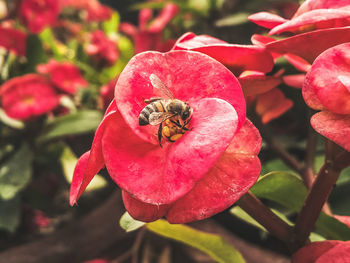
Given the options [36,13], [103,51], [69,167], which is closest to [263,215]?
[69,167]

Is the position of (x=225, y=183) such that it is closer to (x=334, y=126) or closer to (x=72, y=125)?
(x=334, y=126)

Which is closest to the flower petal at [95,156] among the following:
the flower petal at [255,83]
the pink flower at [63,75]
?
the flower petal at [255,83]

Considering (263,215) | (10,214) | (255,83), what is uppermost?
(255,83)

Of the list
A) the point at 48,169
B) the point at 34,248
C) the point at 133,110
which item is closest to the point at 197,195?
the point at 133,110

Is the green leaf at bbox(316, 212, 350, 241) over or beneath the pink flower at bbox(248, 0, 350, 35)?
beneath

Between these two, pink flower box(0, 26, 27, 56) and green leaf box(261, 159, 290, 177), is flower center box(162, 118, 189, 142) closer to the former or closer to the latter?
green leaf box(261, 159, 290, 177)

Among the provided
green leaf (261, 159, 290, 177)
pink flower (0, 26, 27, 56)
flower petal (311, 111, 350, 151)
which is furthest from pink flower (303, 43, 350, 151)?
pink flower (0, 26, 27, 56)

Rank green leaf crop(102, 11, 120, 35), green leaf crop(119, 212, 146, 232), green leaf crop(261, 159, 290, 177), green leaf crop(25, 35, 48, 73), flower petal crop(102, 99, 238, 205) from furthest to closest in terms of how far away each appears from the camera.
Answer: green leaf crop(102, 11, 120, 35), green leaf crop(25, 35, 48, 73), green leaf crop(261, 159, 290, 177), green leaf crop(119, 212, 146, 232), flower petal crop(102, 99, 238, 205)
